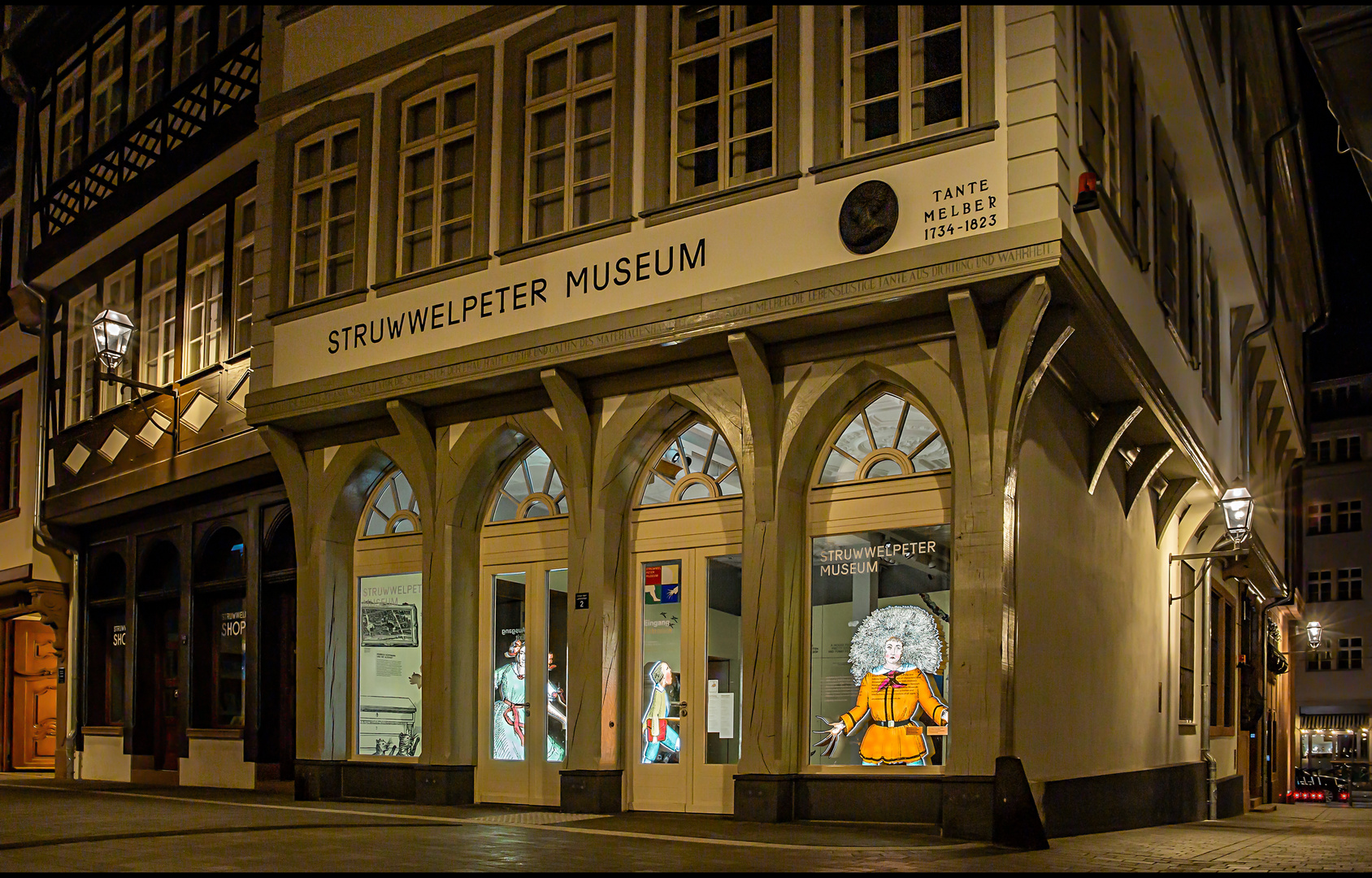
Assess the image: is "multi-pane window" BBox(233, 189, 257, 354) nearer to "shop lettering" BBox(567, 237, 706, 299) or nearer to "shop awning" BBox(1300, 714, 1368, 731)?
"shop lettering" BBox(567, 237, 706, 299)

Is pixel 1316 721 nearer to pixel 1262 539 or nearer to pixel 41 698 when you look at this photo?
pixel 1262 539

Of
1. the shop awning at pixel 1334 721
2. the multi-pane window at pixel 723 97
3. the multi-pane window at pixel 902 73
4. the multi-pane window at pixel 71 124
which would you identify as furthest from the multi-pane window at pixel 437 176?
the shop awning at pixel 1334 721

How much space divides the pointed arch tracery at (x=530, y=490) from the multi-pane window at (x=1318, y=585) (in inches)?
1902

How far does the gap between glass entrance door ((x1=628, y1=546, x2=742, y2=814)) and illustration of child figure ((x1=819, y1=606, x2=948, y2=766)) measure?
116 centimetres

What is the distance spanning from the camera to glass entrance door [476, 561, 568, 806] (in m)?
13.8

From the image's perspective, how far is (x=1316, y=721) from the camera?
55.6 metres

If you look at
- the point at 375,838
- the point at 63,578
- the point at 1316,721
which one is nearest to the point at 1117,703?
the point at 375,838

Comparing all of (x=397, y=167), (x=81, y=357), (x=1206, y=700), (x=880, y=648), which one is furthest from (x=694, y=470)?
(x=81, y=357)

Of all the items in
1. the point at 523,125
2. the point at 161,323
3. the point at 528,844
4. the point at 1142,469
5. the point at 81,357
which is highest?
the point at 523,125

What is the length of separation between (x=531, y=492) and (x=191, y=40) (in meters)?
9.05

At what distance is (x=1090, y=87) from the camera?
11391mm

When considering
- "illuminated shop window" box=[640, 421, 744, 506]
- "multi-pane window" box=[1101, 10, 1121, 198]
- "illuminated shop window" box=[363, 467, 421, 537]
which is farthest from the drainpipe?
"illuminated shop window" box=[363, 467, 421, 537]

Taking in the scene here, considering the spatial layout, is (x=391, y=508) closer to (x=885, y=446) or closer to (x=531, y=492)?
(x=531, y=492)

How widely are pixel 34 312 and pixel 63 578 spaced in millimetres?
4165
